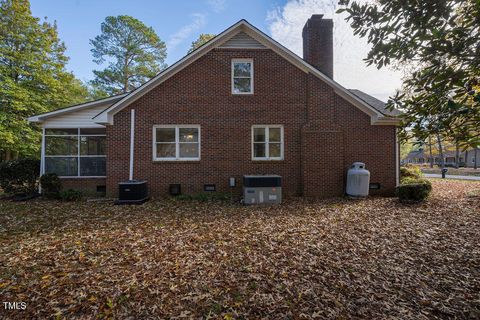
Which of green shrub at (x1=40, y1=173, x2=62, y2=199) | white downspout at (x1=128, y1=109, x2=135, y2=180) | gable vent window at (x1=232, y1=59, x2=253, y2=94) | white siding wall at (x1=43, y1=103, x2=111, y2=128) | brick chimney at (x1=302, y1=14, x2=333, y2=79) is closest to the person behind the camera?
green shrub at (x1=40, y1=173, x2=62, y2=199)

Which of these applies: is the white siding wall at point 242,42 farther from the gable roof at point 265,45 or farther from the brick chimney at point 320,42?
the brick chimney at point 320,42

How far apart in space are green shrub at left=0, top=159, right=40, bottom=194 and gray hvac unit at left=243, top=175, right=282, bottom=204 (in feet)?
31.5

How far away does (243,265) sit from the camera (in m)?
3.70

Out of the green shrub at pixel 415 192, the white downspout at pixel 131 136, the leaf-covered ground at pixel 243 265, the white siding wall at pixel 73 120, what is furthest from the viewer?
the white siding wall at pixel 73 120

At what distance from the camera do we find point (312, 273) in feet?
11.4

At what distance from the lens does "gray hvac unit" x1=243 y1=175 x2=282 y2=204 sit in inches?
324

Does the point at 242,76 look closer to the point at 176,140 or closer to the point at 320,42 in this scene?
the point at 176,140

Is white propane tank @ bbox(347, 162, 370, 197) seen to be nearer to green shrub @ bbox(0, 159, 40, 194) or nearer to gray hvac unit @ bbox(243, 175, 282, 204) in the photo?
gray hvac unit @ bbox(243, 175, 282, 204)

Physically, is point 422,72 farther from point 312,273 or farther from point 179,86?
point 179,86

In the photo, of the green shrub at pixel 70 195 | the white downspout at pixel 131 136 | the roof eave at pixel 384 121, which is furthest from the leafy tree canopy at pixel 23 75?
the roof eave at pixel 384 121

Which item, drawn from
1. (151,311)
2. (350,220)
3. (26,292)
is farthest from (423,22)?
(26,292)

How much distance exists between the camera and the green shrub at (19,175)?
9.40 m

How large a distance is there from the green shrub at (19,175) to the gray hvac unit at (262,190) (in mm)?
9616

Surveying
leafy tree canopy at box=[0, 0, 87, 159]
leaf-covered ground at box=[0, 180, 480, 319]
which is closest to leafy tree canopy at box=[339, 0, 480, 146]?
leaf-covered ground at box=[0, 180, 480, 319]
